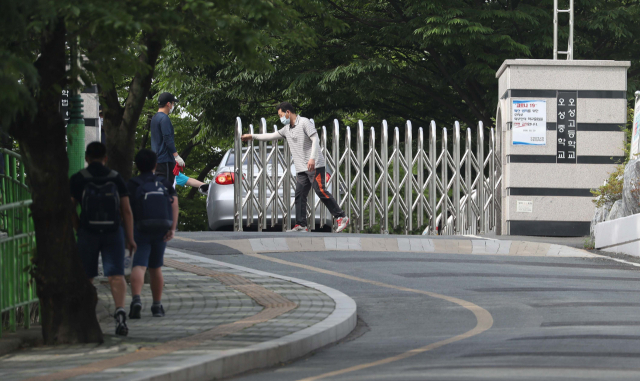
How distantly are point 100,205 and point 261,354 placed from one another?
6.15 feet

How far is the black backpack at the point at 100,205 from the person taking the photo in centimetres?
835

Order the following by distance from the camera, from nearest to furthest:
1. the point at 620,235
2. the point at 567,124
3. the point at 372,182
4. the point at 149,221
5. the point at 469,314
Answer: the point at 149,221 → the point at 469,314 → the point at 620,235 → the point at 567,124 → the point at 372,182

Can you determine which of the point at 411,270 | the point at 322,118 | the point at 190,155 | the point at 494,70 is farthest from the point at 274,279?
the point at 190,155

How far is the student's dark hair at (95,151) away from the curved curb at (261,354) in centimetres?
208

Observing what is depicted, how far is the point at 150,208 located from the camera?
30.0 feet

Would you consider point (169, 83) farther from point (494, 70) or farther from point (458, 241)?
point (494, 70)

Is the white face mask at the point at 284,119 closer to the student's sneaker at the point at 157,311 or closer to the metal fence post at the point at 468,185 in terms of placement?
the metal fence post at the point at 468,185

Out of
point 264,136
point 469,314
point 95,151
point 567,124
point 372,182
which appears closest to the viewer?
point 95,151

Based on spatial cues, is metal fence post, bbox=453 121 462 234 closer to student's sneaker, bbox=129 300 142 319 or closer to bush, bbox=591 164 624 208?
bush, bbox=591 164 624 208

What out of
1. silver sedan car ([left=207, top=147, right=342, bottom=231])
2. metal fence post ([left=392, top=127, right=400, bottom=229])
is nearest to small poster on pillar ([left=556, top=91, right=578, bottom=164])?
metal fence post ([left=392, top=127, right=400, bottom=229])

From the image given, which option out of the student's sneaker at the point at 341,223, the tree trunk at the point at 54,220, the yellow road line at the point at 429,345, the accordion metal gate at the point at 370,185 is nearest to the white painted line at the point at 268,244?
the yellow road line at the point at 429,345

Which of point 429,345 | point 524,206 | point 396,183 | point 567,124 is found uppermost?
point 567,124

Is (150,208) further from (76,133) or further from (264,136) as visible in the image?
(264,136)

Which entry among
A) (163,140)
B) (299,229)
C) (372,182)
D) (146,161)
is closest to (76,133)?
(146,161)
